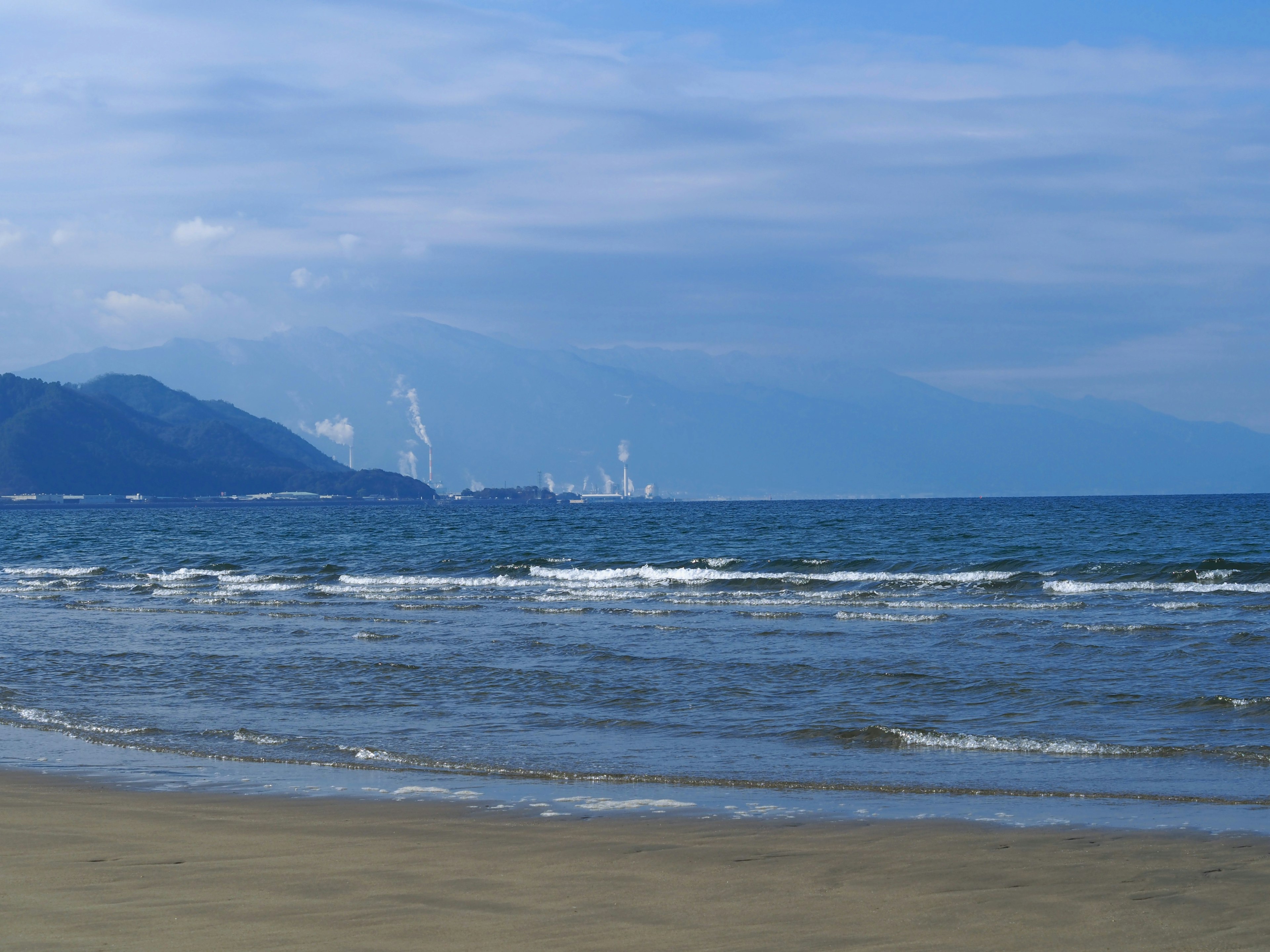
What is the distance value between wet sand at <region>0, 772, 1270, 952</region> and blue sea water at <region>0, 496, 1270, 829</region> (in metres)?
1.30

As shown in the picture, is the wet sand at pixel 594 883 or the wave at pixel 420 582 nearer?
the wet sand at pixel 594 883

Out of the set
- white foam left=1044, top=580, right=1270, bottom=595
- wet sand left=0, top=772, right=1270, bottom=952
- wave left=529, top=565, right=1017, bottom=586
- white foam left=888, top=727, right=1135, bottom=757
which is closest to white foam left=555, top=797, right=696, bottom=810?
wet sand left=0, top=772, right=1270, bottom=952

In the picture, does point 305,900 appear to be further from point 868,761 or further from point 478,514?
point 478,514

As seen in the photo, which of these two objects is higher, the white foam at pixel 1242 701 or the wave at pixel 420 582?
the white foam at pixel 1242 701

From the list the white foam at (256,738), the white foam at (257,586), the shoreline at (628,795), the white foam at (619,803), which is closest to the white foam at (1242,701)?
the shoreline at (628,795)

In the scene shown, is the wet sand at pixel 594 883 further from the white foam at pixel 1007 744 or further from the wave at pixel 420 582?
the wave at pixel 420 582

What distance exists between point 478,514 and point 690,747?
13638cm

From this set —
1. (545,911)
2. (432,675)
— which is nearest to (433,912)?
(545,911)

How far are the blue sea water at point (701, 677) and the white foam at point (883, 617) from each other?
212 millimetres

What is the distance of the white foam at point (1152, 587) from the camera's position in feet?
104

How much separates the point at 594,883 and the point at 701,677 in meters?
10.2

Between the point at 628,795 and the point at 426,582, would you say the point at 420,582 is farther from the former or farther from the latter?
the point at 628,795

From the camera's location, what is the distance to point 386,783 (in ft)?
36.9

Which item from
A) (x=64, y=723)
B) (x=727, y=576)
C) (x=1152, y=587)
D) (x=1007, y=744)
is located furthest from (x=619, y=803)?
(x=727, y=576)
